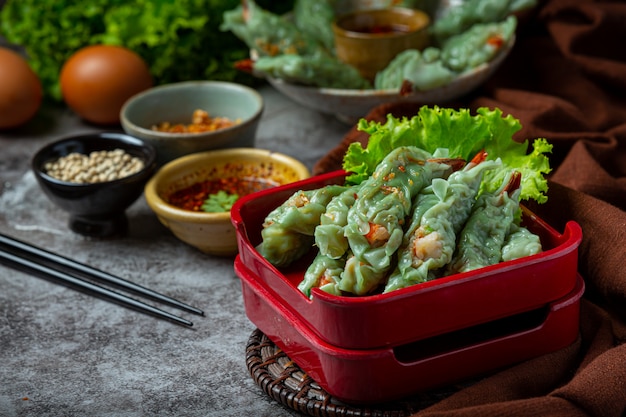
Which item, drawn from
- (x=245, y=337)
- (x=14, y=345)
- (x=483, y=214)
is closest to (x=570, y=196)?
(x=483, y=214)

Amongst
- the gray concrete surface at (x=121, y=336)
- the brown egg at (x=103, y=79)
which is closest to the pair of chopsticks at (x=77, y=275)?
the gray concrete surface at (x=121, y=336)

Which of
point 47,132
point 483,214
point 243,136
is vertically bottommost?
point 47,132

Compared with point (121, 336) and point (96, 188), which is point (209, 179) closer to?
point (96, 188)

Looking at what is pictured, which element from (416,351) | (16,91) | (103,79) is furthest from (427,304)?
(16,91)

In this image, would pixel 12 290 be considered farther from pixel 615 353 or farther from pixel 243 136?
pixel 615 353

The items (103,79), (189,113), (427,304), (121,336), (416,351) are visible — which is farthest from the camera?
(103,79)

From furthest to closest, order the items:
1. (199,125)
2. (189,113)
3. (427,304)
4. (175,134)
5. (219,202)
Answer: (189,113)
(199,125)
(175,134)
(219,202)
(427,304)
